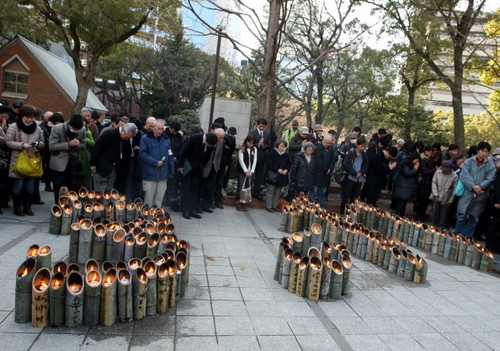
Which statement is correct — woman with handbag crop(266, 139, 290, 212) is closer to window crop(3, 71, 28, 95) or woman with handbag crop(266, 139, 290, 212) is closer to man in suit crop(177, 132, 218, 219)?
man in suit crop(177, 132, 218, 219)

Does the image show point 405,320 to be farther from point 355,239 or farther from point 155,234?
point 155,234

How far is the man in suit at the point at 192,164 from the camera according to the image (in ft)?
26.4

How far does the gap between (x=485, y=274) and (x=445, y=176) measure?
9.91 feet

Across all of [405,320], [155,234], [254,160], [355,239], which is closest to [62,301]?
[155,234]

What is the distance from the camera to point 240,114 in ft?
51.4

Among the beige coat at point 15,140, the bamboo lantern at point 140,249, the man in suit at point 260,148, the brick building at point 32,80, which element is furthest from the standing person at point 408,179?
the brick building at point 32,80

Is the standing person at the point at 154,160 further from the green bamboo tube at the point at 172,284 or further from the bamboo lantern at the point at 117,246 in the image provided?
the green bamboo tube at the point at 172,284

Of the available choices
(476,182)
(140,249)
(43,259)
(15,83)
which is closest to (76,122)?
(140,249)

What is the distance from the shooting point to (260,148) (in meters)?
9.93

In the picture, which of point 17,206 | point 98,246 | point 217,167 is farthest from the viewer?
point 217,167

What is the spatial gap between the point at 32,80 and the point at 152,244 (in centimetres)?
3011

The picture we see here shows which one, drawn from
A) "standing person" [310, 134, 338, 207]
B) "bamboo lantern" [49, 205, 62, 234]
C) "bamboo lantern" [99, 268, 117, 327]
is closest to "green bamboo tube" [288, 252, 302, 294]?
"bamboo lantern" [99, 268, 117, 327]

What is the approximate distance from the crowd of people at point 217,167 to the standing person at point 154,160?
0.02 m

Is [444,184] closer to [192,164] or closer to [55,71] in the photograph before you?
[192,164]
